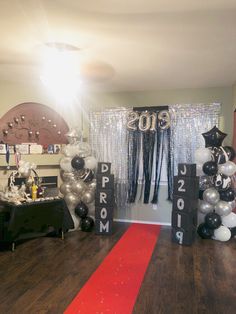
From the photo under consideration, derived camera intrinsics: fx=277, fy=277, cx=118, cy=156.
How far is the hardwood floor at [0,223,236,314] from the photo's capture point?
2438 millimetres

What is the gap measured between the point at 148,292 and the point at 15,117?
352 centimetres

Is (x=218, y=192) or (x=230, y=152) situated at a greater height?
(x=230, y=152)

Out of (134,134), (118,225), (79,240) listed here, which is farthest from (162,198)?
(79,240)

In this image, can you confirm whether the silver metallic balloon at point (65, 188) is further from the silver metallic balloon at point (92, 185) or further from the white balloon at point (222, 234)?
the white balloon at point (222, 234)

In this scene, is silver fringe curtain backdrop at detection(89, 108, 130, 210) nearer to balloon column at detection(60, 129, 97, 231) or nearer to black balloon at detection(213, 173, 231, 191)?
balloon column at detection(60, 129, 97, 231)

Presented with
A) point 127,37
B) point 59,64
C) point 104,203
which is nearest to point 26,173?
point 104,203

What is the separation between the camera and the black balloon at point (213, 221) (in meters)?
4.04

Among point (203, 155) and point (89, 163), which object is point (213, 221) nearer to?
point (203, 155)

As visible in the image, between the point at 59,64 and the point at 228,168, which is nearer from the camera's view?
the point at 59,64

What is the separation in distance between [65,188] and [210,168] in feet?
7.56

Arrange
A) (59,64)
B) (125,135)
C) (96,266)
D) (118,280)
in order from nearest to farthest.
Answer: (118,280) → (96,266) → (59,64) → (125,135)

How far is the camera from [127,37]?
2672 mm

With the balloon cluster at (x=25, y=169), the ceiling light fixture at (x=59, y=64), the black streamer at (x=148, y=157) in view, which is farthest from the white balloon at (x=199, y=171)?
the balloon cluster at (x=25, y=169)

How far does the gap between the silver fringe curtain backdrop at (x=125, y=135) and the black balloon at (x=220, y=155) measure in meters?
0.64
